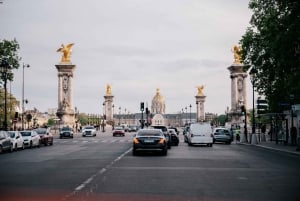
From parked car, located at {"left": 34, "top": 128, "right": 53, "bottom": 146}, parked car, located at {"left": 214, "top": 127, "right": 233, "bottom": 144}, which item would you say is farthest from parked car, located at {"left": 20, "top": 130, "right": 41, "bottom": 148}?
parked car, located at {"left": 214, "top": 127, "right": 233, "bottom": 144}

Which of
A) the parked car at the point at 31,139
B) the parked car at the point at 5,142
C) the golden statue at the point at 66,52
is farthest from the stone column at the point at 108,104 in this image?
the parked car at the point at 5,142

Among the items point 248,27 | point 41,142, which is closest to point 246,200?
point 41,142

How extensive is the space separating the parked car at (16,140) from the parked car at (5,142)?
3.79ft

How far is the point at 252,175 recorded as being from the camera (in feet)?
55.8

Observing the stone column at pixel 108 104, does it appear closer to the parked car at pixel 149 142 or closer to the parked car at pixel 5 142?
the parked car at pixel 5 142

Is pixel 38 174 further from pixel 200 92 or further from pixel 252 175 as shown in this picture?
pixel 200 92

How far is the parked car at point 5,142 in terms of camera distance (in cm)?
3280

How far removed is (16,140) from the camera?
36906 mm

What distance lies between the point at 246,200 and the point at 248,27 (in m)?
38.6

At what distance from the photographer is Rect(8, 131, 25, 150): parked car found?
3634 cm

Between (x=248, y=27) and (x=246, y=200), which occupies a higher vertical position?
(x=248, y=27)

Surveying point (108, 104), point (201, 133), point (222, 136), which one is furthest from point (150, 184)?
point (108, 104)

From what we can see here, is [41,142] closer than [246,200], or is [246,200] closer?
[246,200]

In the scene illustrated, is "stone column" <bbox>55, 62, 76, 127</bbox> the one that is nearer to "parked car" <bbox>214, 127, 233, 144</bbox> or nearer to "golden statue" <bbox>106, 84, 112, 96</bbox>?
"parked car" <bbox>214, 127, 233, 144</bbox>
